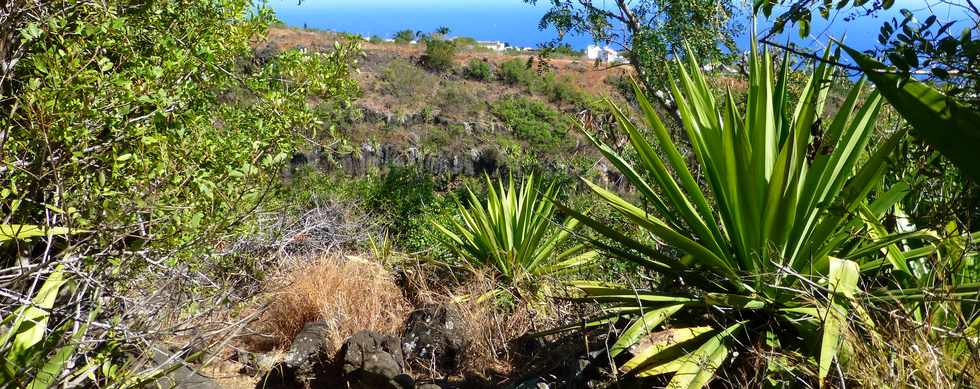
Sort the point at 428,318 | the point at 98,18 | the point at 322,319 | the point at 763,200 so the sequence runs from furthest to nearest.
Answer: the point at 322,319 < the point at 428,318 < the point at 763,200 < the point at 98,18

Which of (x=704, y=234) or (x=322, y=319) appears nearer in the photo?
(x=704, y=234)

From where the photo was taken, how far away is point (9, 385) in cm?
276

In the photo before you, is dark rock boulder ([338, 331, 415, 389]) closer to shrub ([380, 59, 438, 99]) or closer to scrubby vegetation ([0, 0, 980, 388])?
scrubby vegetation ([0, 0, 980, 388])

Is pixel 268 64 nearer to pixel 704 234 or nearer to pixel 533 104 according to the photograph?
pixel 704 234

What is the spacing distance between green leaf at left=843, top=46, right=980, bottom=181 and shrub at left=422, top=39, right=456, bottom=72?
3755cm

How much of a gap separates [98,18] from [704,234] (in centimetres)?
275

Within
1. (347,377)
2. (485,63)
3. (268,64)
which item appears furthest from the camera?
(485,63)

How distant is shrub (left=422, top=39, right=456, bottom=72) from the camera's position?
128 ft

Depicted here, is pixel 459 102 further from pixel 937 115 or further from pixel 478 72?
pixel 937 115

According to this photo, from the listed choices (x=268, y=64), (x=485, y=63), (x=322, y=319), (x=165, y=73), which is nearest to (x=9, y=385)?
(x=165, y=73)

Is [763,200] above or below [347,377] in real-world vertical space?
above

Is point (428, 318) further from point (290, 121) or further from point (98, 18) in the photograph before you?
point (98, 18)

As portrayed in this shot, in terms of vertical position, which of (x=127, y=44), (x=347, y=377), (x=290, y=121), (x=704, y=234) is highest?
(x=127, y=44)

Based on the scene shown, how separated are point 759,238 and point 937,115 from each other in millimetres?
1509
